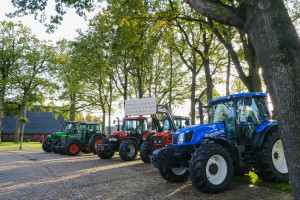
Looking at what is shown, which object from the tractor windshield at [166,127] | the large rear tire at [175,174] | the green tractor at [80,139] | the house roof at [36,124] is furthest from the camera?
the house roof at [36,124]

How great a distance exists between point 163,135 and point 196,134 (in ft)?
13.1

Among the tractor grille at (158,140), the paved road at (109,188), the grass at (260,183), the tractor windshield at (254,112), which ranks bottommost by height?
the paved road at (109,188)

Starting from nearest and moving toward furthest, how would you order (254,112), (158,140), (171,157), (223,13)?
(223,13), (171,157), (254,112), (158,140)

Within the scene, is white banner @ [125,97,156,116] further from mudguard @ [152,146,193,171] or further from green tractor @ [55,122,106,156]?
mudguard @ [152,146,193,171]

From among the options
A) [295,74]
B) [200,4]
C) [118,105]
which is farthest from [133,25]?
[118,105]

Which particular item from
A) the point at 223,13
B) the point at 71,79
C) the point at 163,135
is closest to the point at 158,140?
the point at 163,135

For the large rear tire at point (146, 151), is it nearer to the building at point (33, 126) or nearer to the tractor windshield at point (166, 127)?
the tractor windshield at point (166, 127)

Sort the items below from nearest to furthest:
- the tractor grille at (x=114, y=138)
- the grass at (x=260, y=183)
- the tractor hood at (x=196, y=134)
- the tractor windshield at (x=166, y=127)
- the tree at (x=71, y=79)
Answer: the grass at (x=260, y=183), the tractor hood at (x=196, y=134), the tractor windshield at (x=166, y=127), the tractor grille at (x=114, y=138), the tree at (x=71, y=79)

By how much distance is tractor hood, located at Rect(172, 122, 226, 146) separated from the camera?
6.01 meters

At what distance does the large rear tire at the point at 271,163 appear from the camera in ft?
19.4

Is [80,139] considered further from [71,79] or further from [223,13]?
[223,13]

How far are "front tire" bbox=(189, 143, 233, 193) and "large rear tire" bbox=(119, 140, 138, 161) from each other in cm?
645

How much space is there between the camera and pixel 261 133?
624 centimetres

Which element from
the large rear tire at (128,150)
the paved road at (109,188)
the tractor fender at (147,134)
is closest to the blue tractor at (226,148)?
the paved road at (109,188)
